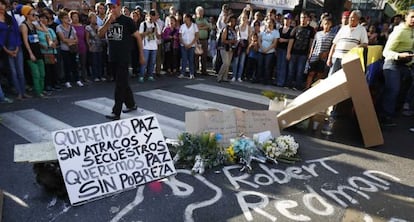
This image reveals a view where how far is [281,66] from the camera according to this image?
30.1 ft

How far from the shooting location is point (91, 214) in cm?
321

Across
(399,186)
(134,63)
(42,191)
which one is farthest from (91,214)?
(134,63)

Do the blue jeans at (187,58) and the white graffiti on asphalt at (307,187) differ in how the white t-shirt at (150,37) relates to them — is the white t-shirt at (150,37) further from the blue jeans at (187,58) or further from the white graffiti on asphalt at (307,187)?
the white graffiti on asphalt at (307,187)

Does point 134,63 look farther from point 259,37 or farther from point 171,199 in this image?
point 171,199

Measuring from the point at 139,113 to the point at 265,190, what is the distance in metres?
3.31

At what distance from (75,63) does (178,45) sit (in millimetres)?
3003

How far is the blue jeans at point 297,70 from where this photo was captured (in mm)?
8758

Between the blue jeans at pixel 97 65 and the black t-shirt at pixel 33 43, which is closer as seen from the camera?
the black t-shirt at pixel 33 43

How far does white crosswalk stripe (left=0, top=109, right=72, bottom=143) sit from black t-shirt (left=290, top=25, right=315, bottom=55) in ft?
19.2

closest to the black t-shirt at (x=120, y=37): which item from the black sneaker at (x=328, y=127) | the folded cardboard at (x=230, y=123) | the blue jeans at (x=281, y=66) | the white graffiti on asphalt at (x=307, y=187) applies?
the folded cardboard at (x=230, y=123)

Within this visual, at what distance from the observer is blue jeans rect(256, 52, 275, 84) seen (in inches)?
363

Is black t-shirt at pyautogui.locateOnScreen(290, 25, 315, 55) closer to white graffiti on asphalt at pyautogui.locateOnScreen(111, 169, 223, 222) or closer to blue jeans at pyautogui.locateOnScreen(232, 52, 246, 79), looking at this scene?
blue jeans at pyautogui.locateOnScreen(232, 52, 246, 79)

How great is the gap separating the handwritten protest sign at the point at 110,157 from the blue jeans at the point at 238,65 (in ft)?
19.5

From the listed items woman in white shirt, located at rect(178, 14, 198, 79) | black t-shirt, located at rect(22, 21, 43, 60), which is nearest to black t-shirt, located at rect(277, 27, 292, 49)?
woman in white shirt, located at rect(178, 14, 198, 79)
